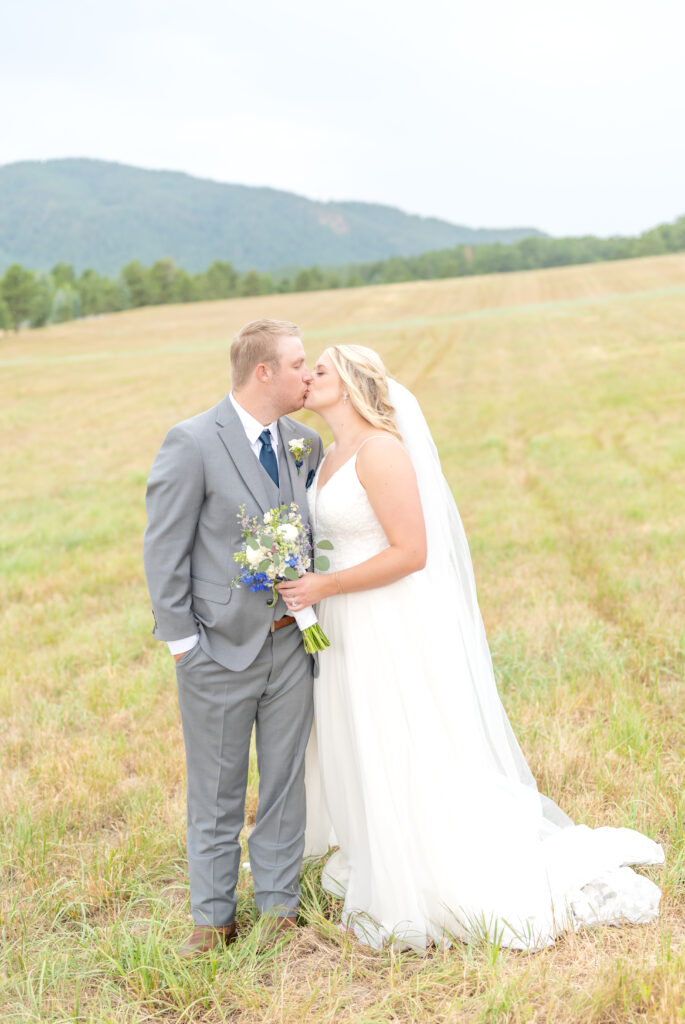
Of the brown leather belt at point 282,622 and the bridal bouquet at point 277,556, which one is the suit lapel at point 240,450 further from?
the brown leather belt at point 282,622

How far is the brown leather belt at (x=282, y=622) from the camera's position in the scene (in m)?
3.59

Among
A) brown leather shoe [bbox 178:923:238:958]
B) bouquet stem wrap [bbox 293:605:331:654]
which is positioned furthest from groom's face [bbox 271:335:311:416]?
brown leather shoe [bbox 178:923:238:958]

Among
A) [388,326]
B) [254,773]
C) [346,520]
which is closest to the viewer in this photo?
[346,520]

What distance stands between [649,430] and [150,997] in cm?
1483

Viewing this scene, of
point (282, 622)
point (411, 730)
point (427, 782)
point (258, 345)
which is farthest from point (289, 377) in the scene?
point (427, 782)

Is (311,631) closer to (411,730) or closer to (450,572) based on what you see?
(411,730)

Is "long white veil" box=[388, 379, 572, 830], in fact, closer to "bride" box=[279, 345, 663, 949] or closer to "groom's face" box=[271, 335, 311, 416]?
"bride" box=[279, 345, 663, 949]

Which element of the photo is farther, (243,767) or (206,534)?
(243,767)

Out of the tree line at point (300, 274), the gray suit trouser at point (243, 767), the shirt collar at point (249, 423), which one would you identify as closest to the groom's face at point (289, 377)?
the shirt collar at point (249, 423)

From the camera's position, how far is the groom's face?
3.46 meters

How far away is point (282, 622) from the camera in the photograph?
3.61 meters

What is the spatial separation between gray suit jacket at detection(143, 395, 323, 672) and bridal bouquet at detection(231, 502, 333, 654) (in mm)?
68

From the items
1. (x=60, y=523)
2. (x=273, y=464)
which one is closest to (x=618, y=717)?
(x=273, y=464)

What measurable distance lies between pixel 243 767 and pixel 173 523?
3.72ft
